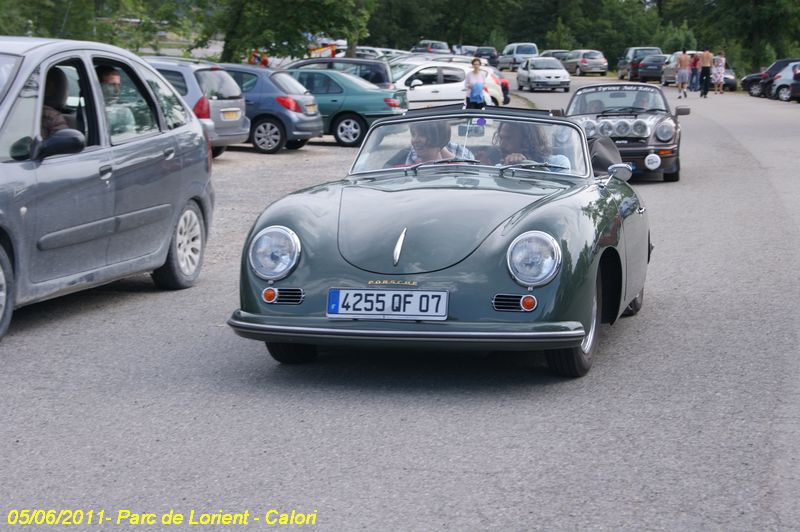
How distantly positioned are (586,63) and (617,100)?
56.4 meters

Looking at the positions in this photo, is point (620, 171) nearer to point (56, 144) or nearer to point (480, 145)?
point (480, 145)

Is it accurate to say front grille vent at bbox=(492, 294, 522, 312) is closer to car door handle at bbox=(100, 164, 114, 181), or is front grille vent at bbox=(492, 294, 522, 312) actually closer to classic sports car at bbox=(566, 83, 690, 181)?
car door handle at bbox=(100, 164, 114, 181)

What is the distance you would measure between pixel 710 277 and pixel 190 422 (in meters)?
5.34

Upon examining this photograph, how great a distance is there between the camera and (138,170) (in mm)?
8531

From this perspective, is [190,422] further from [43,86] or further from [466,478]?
[43,86]

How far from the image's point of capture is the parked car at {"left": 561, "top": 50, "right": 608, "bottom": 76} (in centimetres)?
7456

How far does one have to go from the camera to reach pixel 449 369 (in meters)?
6.65

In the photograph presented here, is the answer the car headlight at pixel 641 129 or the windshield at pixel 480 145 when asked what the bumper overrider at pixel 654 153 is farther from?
the windshield at pixel 480 145

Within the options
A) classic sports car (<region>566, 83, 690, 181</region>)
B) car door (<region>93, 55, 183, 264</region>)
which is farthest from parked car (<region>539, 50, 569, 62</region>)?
car door (<region>93, 55, 183, 264</region>)

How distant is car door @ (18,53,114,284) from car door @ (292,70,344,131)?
698 inches

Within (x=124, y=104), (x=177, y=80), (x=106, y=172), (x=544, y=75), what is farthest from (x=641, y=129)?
(x=544, y=75)

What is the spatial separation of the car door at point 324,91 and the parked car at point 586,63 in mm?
50037

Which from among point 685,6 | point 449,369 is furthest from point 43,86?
point 685,6

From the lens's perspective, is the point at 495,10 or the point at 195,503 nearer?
the point at 195,503
